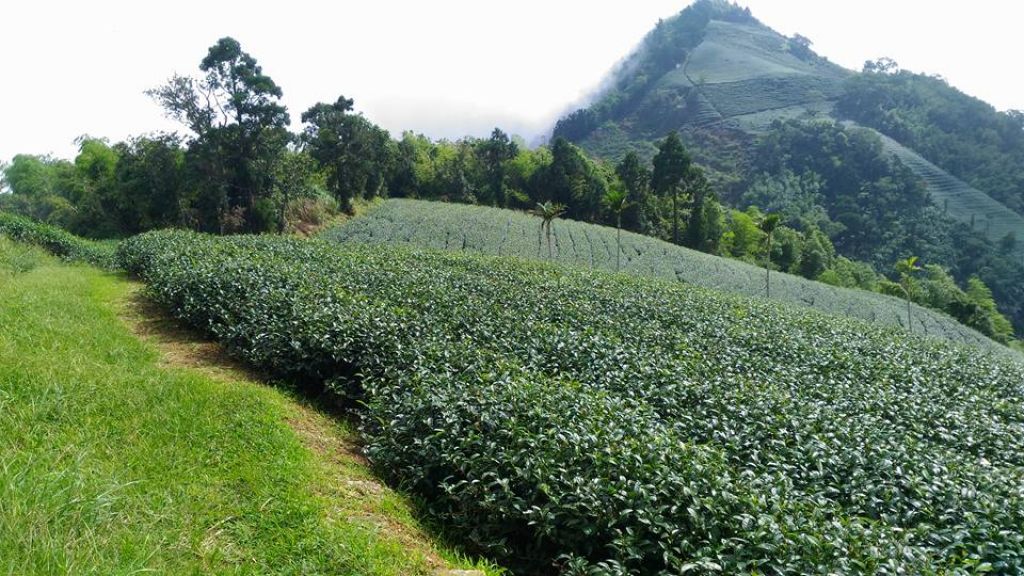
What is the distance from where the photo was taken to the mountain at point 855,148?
7931 cm

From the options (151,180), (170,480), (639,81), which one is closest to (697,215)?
(151,180)

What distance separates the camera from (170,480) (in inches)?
178

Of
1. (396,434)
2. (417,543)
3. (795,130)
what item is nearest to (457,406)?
(396,434)

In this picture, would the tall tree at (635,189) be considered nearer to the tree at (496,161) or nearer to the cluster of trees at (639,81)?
the tree at (496,161)

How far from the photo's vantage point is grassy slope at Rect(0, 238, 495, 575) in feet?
11.1

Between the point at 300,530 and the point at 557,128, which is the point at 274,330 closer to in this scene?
the point at 300,530

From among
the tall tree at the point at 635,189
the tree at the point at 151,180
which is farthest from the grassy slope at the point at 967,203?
the tree at the point at 151,180

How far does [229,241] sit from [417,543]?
17.8 metres

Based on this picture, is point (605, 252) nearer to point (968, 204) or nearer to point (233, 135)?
point (233, 135)

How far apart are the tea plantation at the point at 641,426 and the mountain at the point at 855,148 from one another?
8027 centimetres

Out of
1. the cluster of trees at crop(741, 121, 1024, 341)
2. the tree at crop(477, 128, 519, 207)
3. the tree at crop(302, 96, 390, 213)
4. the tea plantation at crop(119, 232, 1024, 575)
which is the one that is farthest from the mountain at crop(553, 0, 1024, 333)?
the tea plantation at crop(119, 232, 1024, 575)

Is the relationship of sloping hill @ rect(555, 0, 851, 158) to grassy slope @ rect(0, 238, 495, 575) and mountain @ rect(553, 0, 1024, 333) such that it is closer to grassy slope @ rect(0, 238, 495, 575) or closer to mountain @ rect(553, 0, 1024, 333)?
mountain @ rect(553, 0, 1024, 333)

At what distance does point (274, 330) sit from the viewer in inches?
342

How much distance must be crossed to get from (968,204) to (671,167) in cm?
6276
